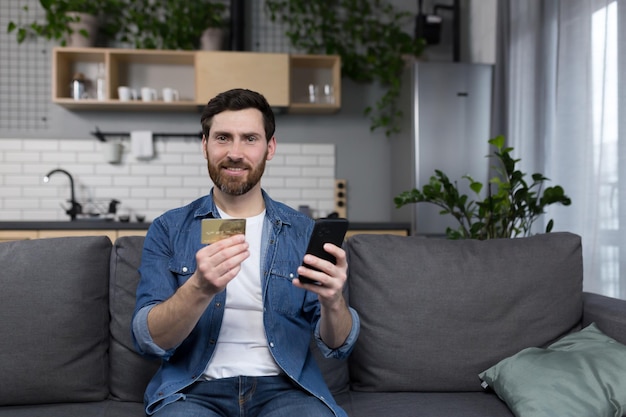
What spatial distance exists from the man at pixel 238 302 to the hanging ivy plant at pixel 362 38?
9.79ft

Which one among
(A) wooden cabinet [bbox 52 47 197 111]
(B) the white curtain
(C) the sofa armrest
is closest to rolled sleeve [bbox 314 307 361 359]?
(C) the sofa armrest

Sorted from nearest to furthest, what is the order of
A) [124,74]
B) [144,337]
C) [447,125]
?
[144,337] < [447,125] < [124,74]

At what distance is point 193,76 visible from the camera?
4.53 metres

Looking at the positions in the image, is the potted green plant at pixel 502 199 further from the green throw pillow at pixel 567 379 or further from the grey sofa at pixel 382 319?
the green throw pillow at pixel 567 379

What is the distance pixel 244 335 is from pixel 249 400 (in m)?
0.16

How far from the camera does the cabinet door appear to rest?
415 cm

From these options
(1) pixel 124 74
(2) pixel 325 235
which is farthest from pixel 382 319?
(1) pixel 124 74

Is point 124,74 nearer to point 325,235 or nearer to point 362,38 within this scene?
point 362,38

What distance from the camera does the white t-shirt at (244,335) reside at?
147cm

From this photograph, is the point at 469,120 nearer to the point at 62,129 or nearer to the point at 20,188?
the point at 62,129

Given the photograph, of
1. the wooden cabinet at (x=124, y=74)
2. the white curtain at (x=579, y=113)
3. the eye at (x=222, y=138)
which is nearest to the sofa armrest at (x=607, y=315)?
the white curtain at (x=579, y=113)

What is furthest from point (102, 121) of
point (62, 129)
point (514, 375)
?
point (514, 375)

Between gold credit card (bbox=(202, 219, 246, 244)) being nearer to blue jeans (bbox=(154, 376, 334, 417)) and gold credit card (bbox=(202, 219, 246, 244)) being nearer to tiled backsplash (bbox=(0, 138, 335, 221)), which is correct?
blue jeans (bbox=(154, 376, 334, 417))

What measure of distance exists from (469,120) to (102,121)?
8.66ft
